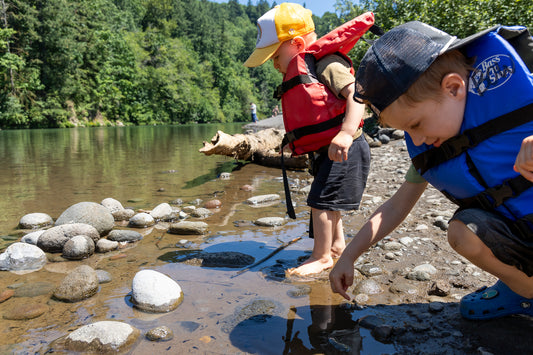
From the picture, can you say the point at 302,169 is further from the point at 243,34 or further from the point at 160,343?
the point at 243,34

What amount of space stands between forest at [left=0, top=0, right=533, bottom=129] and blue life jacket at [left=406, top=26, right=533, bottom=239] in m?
10.0

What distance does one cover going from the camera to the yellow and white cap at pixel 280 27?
3035mm

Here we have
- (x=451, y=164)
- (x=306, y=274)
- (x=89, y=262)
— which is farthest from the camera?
(x=89, y=262)

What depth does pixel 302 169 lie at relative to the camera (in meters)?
7.64

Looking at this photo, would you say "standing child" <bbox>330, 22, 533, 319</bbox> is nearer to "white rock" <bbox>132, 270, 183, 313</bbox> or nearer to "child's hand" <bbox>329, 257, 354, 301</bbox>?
"child's hand" <bbox>329, 257, 354, 301</bbox>

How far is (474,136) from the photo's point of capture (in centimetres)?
152

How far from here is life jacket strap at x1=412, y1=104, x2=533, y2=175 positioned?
4.71 ft

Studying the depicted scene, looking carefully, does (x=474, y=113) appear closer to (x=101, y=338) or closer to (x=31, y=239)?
(x=101, y=338)

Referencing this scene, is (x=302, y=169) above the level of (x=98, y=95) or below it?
below

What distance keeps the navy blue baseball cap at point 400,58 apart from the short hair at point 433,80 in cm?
3

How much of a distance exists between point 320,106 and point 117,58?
49638 millimetres

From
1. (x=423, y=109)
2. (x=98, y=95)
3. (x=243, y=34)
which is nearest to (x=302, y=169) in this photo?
(x=423, y=109)

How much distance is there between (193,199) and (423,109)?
13.0 ft

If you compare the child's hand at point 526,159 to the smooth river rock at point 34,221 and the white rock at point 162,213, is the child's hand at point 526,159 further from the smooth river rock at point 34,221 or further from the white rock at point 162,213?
the smooth river rock at point 34,221
